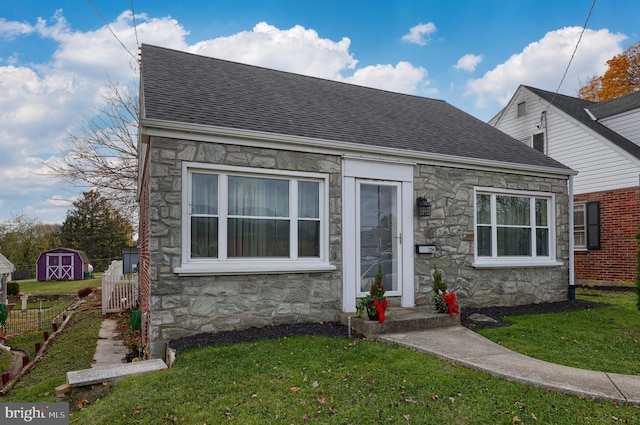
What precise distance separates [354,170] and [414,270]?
2.00 meters

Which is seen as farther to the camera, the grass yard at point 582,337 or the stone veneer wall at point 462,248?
the stone veneer wall at point 462,248

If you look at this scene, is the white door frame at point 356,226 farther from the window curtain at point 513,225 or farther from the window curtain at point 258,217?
the window curtain at point 513,225

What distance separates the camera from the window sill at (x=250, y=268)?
214 inches

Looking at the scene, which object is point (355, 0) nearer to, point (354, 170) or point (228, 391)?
point (354, 170)

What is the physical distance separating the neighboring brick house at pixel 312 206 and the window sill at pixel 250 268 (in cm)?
2

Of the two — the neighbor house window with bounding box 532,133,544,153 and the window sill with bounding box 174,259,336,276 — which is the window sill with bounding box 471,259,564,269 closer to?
the window sill with bounding box 174,259,336,276

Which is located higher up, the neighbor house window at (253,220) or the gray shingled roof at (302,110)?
the gray shingled roof at (302,110)

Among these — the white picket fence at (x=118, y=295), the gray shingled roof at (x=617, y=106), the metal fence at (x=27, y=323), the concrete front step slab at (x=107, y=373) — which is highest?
the gray shingled roof at (x=617, y=106)

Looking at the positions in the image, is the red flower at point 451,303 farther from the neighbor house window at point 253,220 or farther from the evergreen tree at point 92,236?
the evergreen tree at point 92,236

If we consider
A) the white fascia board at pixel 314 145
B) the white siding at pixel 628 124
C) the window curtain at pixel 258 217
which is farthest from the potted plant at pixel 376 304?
the white siding at pixel 628 124

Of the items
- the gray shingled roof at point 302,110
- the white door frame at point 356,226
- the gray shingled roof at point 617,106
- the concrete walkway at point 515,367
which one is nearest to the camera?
the concrete walkway at point 515,367

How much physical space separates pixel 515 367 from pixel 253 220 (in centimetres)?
376

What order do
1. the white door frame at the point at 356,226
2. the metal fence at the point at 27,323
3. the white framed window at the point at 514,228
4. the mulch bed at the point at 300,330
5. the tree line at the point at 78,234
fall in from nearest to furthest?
1. the mulch bed at the point at 300,330
2. the white door frame at the point at 356,226
3. the white framed window at the point at 514,228
4. the metal fence at the point at 27,323
5. the tree line at the point at 78,234

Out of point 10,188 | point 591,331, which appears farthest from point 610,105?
point 10,188
